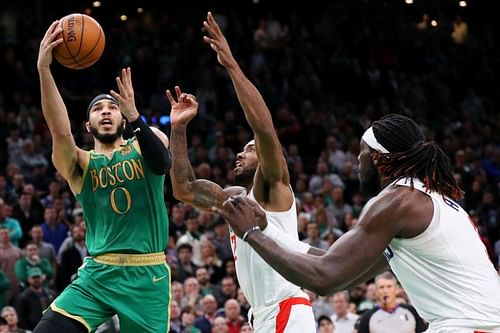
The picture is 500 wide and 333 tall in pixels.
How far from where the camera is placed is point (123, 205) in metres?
7.54

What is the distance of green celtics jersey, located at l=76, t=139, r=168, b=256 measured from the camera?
295 inches

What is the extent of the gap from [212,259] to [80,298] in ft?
24.9

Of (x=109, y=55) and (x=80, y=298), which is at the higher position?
(x=109, y=55)

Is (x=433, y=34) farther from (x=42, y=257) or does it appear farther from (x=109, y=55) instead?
(x=42, y=257)

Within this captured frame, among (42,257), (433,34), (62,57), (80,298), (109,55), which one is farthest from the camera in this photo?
(433,34)

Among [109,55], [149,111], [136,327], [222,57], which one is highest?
[109,55]

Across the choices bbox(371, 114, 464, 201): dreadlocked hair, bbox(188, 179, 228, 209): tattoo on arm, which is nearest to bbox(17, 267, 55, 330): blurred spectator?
bbox(188, 179, 228, 209): tattoo on arm

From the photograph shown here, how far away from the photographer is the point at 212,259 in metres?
14.9

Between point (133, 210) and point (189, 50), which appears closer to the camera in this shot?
point (133, 210)

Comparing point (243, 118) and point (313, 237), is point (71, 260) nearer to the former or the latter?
point (313, 237)

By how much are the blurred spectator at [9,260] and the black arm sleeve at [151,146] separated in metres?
6.77

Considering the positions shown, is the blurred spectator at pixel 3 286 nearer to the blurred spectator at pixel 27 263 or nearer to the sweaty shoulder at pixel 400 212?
the blurred spectator at pixel 27 263

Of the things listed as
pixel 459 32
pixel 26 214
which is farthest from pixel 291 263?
pixel 459 32

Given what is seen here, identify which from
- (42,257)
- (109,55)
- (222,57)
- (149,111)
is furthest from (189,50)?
(222,57)
